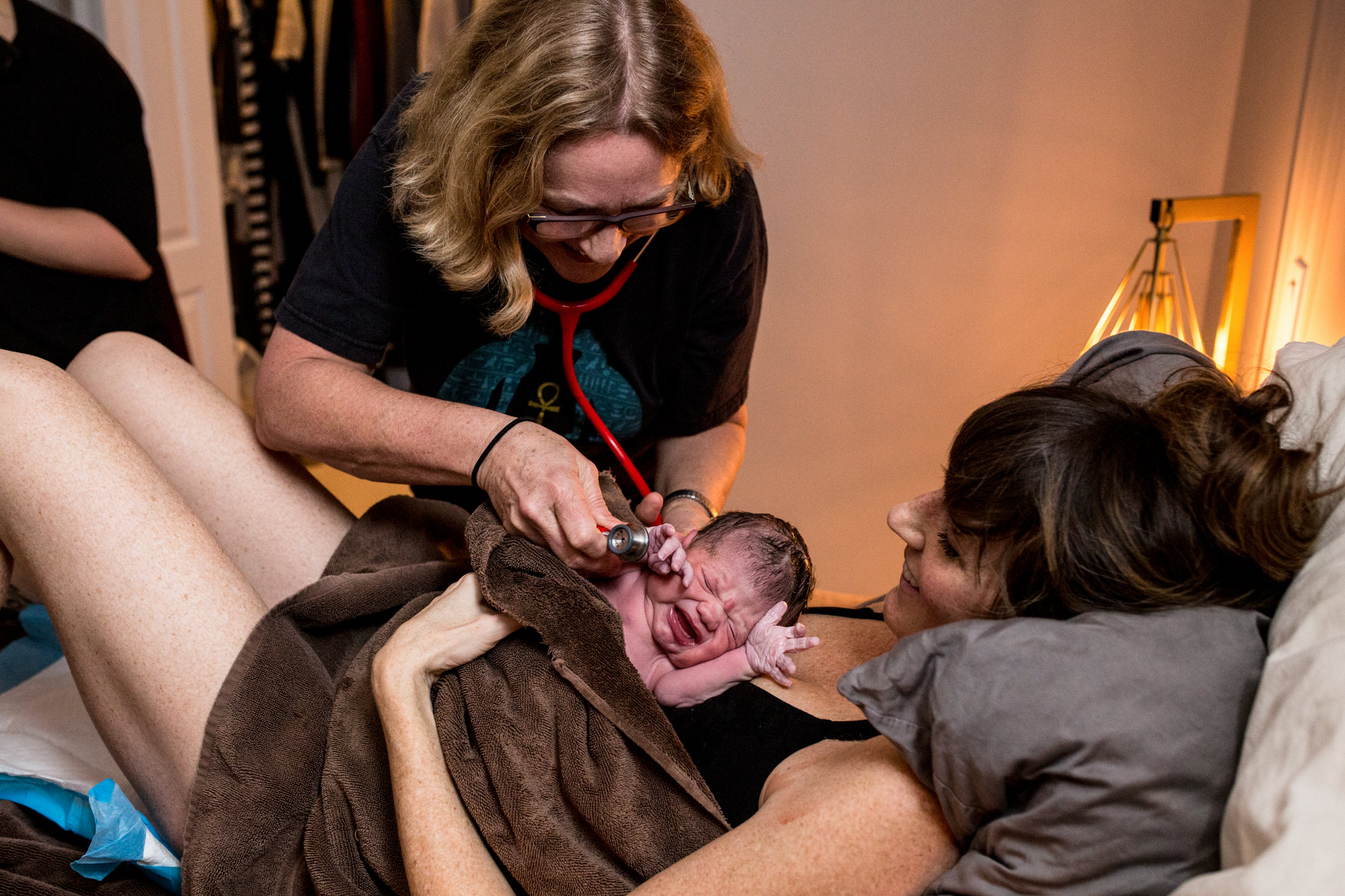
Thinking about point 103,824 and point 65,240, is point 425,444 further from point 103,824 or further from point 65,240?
point 65,240

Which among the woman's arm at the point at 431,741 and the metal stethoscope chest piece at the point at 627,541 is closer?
the woman's arm at the point at 431,741

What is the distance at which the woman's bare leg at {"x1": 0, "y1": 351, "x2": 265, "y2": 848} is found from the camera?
120cm

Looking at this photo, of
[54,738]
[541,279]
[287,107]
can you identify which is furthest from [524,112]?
[287,107]

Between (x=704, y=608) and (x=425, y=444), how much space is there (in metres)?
0.44

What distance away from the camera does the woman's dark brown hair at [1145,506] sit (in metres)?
0.87

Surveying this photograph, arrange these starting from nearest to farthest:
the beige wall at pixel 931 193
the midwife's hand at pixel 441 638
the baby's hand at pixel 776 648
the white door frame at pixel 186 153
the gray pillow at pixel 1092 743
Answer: the gray pillow at pixel 1092 743
the midwife's hand at pixel 441 638
the baby's hand at pixel 776 648
the beige wall at pixel 931 193
the white door frame at pixel 186 153

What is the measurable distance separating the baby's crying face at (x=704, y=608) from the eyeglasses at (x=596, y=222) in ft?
1.51

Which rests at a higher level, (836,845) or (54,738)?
(836,845)

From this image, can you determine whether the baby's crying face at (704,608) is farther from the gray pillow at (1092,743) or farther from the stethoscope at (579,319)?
the gray pillow at (1092,743)

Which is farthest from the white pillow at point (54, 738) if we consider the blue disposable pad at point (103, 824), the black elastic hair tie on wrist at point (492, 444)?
the black elastic hair tie on wrist at point (492, 444)

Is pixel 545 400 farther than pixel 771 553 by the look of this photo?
Yes

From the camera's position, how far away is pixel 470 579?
126cm

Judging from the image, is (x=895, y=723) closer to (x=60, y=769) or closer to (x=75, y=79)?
(x=60, y=769)

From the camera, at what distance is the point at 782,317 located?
8.63 ft
